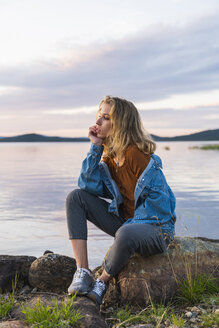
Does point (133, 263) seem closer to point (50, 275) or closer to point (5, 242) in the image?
point (50, 275)

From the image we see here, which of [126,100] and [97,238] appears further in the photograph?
[97,238]

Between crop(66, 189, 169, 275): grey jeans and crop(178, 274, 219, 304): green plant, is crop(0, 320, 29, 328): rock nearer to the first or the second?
crop(66, 189, 169, 275): grey jeans

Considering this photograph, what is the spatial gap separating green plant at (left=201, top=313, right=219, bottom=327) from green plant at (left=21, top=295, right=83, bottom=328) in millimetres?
1011

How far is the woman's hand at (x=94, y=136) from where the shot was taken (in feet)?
14.5

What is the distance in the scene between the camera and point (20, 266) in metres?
4.62

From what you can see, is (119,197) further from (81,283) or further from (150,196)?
(81,283)

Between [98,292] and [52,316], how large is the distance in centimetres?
65

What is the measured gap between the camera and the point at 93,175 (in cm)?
435

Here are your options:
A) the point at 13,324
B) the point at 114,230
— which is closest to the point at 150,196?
the point at 114,230

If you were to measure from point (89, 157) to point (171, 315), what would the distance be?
178 centimetres

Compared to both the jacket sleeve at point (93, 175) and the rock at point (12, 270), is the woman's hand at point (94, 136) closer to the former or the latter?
the jacket sleeve at point (93, 175)

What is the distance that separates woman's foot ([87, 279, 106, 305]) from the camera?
3.72m

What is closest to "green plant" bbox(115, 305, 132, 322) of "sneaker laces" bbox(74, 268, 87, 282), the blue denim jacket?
"sneaker laces" bbox(74, 268, 87, 282)

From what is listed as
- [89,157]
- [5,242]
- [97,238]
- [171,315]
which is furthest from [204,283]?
[5,242]
